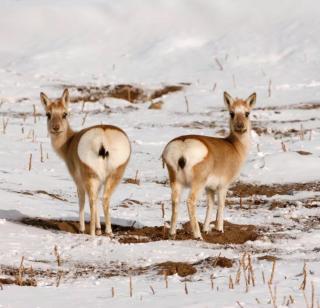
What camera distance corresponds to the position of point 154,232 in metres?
11.2

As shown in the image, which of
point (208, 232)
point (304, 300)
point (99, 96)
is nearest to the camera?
point (304, 300)

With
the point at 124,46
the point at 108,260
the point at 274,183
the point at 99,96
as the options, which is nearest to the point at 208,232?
the point at 108,260

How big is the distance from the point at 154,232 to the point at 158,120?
9.82m

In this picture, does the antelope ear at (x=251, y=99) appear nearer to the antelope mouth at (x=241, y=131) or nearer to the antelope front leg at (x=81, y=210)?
the antelope mouth at (x=241, y=131)

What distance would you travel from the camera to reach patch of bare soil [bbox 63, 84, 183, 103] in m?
23.7

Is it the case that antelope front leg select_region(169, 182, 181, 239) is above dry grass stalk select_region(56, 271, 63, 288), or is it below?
above

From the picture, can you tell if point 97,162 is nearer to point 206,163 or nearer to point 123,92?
point 206,163

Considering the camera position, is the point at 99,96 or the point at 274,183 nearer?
the point at 274,183

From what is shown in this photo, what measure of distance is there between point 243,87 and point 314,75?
6.73 feet

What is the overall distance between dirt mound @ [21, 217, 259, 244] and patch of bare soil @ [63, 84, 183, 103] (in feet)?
39.8

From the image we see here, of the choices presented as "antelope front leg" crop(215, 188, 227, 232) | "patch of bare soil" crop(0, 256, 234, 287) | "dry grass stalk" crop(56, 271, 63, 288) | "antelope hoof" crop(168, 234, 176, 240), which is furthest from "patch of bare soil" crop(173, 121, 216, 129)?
"dry grass stalk" crop(56, 271, 63, 288)

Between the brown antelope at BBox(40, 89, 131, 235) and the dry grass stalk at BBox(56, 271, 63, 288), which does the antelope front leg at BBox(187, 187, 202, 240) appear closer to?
the brown antelope at BBox(40, 89, 131, 235)

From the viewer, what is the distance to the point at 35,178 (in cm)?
1438

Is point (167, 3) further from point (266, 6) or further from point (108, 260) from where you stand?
point (108, 260)
